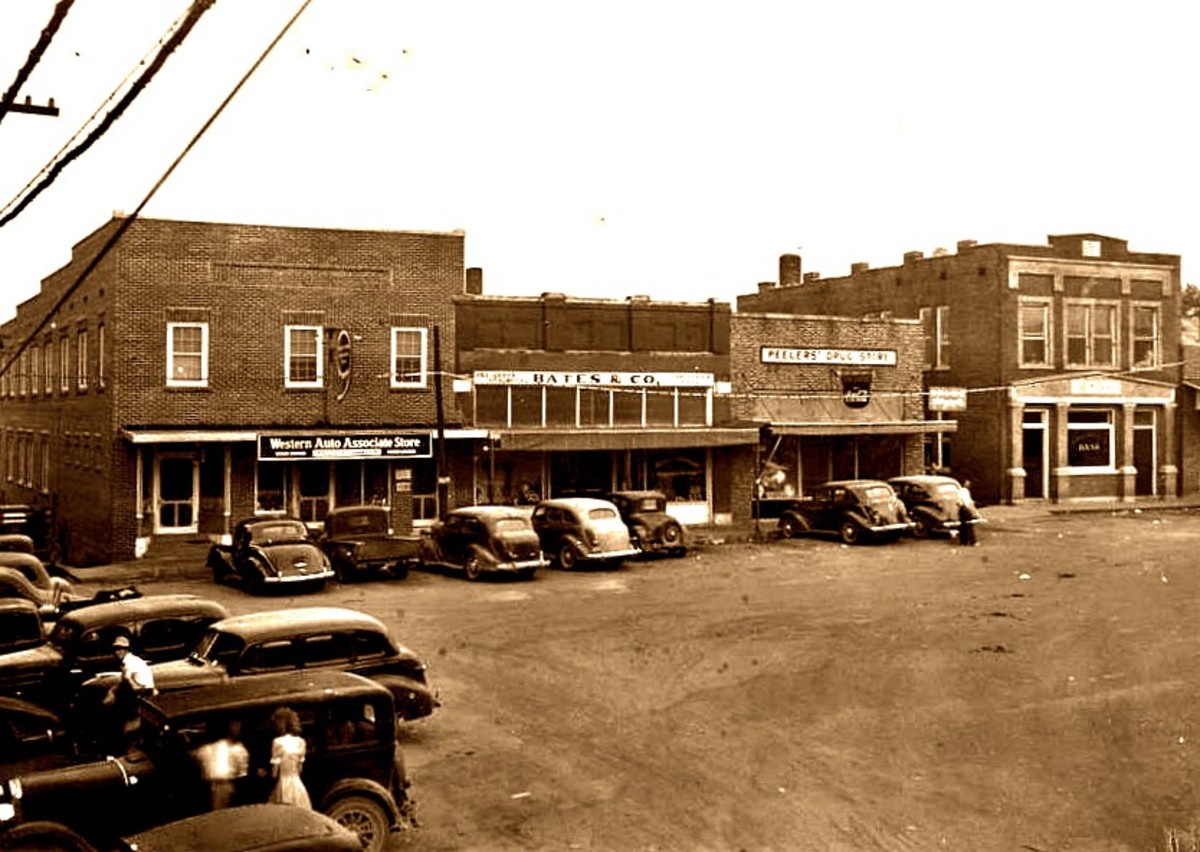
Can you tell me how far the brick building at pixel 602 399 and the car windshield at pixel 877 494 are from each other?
190 inches

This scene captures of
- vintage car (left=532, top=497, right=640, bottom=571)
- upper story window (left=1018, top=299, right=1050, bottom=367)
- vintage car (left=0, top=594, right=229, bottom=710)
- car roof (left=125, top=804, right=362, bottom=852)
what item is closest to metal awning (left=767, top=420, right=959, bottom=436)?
upper story window (left=1018, top=299, right=1050, bottom=367)

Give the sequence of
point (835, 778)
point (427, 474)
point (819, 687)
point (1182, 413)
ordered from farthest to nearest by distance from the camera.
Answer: point (1182, 413)
point (427, 474)
point (819, 687)
point (835, 778)

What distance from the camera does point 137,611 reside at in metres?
14.0

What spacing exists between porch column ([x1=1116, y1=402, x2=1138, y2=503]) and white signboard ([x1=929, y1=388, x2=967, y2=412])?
293 inches

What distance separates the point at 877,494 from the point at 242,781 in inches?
947

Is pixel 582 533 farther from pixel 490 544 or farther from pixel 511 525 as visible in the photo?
pixel 490 544

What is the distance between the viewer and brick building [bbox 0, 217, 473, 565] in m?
28.8

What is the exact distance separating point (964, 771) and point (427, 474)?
2177 centimetres

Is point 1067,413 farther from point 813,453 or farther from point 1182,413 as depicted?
point 813,453

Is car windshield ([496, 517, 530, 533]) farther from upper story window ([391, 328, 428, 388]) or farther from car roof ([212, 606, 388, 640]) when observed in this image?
car roof ([212, 606, 388, 640])

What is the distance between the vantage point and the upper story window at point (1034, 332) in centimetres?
Result: 4153

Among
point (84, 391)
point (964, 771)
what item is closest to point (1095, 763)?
point (964, 771)

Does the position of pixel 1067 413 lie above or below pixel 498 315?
below

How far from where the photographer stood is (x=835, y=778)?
37.7ft
